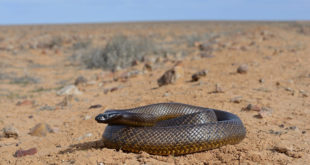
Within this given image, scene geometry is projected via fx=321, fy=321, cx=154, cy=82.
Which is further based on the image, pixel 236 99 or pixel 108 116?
pixel 236 99

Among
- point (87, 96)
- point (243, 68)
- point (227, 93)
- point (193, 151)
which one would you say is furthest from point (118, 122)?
point (243, 68)

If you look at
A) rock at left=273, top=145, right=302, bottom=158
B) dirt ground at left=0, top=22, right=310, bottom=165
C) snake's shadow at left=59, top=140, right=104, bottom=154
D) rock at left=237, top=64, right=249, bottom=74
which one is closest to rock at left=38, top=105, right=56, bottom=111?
dirt ground at left=0, top=22, right=310, bottom=165

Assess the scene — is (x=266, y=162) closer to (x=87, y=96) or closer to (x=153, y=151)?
(x=153, y=151)

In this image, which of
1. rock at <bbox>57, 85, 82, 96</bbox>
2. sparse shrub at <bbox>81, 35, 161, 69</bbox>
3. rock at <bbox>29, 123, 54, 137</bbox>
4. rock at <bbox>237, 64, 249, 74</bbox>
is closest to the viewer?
rock at <bbox>29, 123, 54, 137</bbox>

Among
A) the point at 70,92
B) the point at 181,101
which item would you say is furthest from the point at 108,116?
the point at 70,92

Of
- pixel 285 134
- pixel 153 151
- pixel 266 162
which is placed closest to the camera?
pixel 266 162

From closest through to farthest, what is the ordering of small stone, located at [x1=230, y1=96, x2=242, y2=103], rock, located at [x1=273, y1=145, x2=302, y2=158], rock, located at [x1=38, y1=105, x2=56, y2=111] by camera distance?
rock, located at [x1=273, y1=145, x2=302, y2=158] → small stone, located at [x1=230, y1=96, x2=242, y2=103] → rock, located at [x1=38, y1=105, x2=56, y2=111]

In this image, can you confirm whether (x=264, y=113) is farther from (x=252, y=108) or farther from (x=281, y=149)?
(x=281, y=149)

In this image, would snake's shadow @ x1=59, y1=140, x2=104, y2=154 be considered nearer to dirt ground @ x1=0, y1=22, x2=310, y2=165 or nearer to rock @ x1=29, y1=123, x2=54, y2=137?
dirt ground @ x1=0, y1=22, x2=310, y2=165

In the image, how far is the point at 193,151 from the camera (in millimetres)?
4043

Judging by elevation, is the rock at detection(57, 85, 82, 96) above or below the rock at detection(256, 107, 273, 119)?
below

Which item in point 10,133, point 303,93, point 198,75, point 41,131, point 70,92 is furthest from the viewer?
point 70,92

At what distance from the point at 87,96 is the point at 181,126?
552 cm

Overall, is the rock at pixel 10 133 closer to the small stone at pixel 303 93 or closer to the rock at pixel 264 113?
the rock at pixel 264 113
